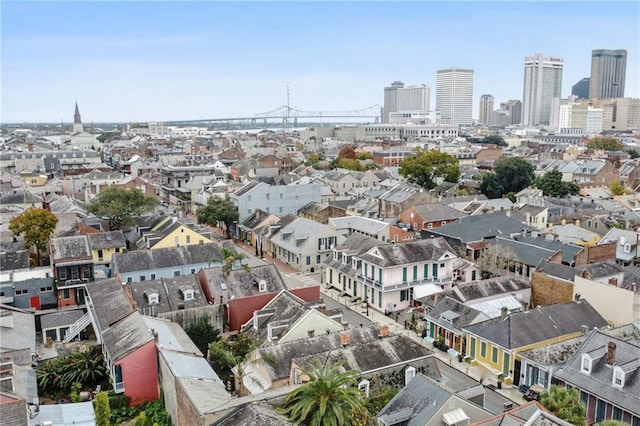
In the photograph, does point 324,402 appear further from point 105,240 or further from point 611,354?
point 105,240

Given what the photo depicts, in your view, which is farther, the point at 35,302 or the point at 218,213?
the point at 218,213

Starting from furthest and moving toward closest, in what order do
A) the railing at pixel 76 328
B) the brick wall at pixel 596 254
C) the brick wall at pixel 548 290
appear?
the brick wall at pixel 596 254
the brick wall at pixel 548 290
the railing at pixel 76 328

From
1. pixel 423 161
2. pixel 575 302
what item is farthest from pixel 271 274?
pixel 423 161

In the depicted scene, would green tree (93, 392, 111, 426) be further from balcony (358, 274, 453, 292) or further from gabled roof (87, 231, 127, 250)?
gabled roof (87, 231, 127, 250)

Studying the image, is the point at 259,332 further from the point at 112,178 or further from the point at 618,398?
the point at 112,178

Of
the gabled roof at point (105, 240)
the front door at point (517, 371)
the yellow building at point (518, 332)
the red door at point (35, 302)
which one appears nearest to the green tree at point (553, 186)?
the yellow building at point (518, 332)

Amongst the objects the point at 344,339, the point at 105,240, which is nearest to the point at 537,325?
the point at 344,339

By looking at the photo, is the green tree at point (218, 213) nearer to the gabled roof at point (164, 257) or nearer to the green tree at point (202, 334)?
the gabled roof at point (164, 257)
